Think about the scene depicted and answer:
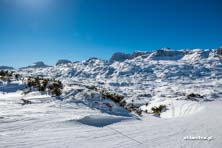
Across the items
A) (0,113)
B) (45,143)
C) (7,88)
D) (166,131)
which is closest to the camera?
Result: (45,143)

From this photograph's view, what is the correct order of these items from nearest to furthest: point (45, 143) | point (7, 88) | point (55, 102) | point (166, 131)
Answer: point (45, 143) → point (166, 131) → point (55, 102) → point (7, 88)

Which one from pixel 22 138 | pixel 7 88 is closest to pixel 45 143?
pixel 22 138

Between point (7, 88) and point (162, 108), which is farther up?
point (7, 88)

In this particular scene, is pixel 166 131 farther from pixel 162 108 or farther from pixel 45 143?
pixel 162 108

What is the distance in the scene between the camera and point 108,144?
704 cm

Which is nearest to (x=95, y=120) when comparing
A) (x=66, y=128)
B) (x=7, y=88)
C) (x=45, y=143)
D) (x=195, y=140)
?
(x=66, y=128)

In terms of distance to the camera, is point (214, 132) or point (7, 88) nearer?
point (214, 132)

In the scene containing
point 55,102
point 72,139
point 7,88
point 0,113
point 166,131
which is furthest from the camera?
point 7,88

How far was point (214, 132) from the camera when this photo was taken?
968cm

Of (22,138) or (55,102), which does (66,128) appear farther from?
(55,102)

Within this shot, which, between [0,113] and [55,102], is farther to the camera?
[55,102]

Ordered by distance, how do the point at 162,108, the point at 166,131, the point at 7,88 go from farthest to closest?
the point at 162,108 → the point at 7,88 → the point at 166,131

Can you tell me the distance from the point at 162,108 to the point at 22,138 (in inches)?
987

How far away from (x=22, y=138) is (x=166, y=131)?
575cm
